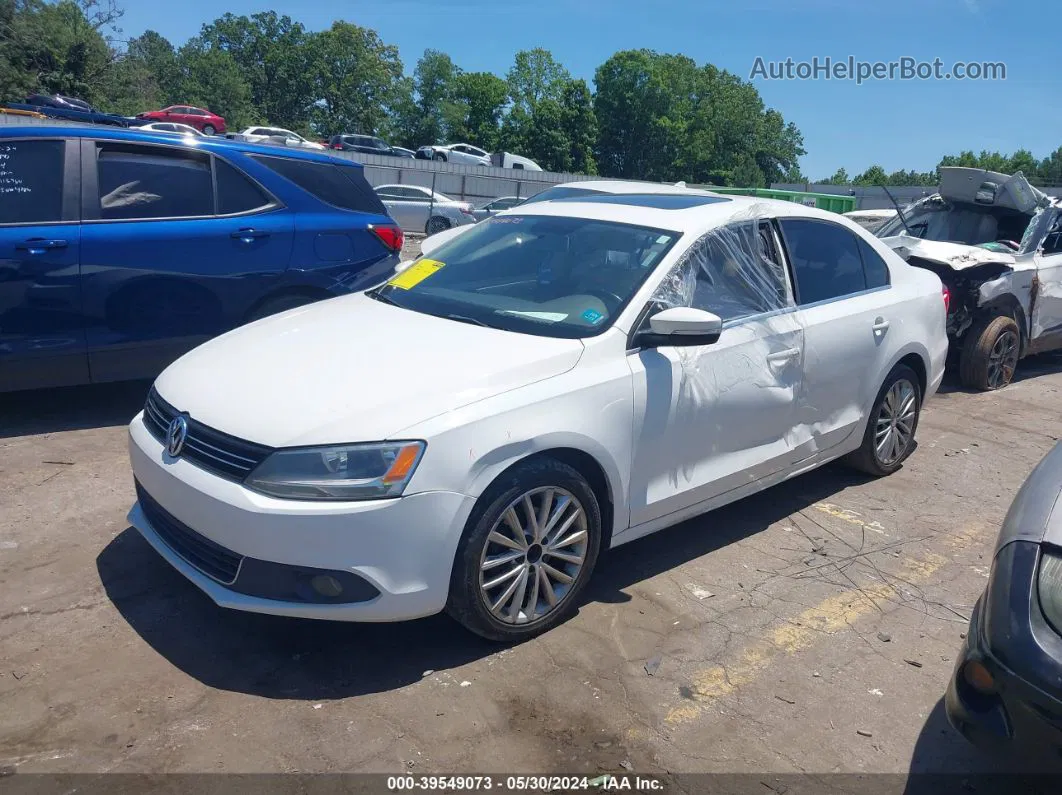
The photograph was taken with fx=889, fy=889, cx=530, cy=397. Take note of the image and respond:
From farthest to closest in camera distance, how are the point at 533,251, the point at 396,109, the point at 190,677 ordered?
the point at 396,109, the point at 533,251, the point at 190,677

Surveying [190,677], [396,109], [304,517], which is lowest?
[190,677]

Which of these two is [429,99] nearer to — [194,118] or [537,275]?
[194,118]

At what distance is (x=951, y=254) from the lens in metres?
7.94

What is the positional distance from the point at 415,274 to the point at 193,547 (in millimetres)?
1873

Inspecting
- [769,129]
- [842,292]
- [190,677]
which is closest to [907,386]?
[842,292]

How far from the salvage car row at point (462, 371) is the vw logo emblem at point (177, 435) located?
0.01 m

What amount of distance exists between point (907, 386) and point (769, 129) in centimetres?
7680

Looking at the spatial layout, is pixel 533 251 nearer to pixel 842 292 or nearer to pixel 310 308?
pixel 310 308

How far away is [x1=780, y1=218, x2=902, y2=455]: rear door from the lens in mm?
4590

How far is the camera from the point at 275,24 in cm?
8856

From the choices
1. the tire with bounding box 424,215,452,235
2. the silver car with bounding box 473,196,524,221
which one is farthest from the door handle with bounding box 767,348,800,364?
the tire with bounding box 424,215,452,235

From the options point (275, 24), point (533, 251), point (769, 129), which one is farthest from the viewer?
point (275, 24)

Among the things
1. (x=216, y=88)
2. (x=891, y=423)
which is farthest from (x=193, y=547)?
(x=216, y=88)

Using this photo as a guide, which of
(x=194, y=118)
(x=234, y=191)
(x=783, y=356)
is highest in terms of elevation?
(x=194, y=118)
